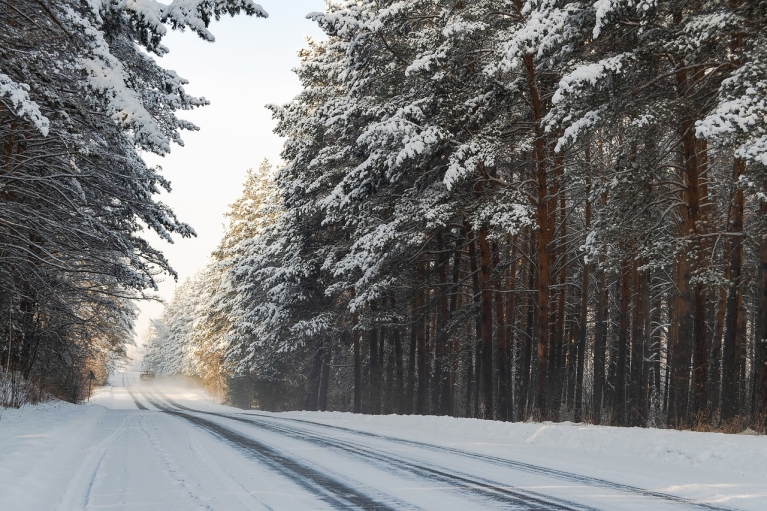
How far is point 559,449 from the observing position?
10.0 m

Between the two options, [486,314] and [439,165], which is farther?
[439,165]

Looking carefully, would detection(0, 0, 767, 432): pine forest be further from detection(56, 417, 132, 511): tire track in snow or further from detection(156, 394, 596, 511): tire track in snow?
detection(156, 394, 596, 511): tire track in snow

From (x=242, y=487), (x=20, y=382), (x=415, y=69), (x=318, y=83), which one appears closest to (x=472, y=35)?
(x=415, y=69)

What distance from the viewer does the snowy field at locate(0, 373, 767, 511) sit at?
5801 mm

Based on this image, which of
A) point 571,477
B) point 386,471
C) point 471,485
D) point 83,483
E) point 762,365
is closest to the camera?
point 471,485

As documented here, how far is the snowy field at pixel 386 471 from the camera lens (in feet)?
19.0

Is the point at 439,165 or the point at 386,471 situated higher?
the point at 439,165

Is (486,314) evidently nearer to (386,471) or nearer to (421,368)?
(421,368)

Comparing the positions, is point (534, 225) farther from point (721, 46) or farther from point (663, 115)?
point (721, 46)

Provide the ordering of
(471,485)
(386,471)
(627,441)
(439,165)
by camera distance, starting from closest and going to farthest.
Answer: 1. (471,485)
2. (386,471)
3. (627,441)
4. (439,165)

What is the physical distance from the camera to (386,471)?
25.2ft

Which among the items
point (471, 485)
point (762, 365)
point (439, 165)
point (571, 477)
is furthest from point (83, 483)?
point (439, 165)

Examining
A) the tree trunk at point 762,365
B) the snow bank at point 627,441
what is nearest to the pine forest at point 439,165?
the tree trunk at point 762,365

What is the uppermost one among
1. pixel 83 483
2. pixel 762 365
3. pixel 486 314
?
pixel 486 314
